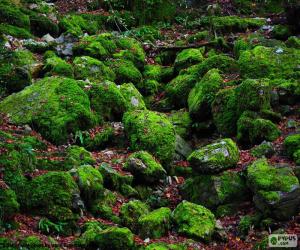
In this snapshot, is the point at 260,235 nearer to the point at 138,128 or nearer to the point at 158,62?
the point at 138,128

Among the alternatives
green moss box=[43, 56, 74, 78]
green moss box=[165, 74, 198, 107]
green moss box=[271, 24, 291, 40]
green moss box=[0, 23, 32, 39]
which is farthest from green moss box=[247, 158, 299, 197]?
green moss box=[0, 23, 32, 39]

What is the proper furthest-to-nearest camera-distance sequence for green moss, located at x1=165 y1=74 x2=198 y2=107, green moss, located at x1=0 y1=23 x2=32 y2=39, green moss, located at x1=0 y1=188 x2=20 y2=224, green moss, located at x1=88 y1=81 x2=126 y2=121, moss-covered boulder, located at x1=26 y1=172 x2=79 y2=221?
1. green moss, located at x1=0 y1=23 x2=32 y2=39
2. green moss, located at x1=165 y1=74 x2=198 y2=107
3. green moss, located at x1=88 y1=81 x2=126 y2=121
4. moss-covered boulder, located at x1=26 y1=172 x2=79 y2=221
5. green moss, located at x1=0 y1=188 x2=20 y2=224

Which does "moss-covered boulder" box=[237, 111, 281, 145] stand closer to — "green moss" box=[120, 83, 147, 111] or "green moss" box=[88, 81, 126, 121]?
"green moss" box=[120, 83, 147, 111]

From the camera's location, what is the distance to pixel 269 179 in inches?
322

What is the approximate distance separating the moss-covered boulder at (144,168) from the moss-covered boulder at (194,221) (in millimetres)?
1600

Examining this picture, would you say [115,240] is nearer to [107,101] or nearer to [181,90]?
[107,101]

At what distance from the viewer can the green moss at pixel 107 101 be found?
38.6ft

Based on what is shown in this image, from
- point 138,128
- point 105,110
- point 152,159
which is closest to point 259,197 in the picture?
point 152,159

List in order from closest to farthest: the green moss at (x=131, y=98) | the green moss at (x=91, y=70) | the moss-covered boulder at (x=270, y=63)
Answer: the green moss at (x=131, y=98) < the moss-covered boulder at (x=270, y=63) < the green moss at (x=91, y=70)

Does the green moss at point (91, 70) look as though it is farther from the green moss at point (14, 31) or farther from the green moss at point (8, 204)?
the green moss at point (8, 204)

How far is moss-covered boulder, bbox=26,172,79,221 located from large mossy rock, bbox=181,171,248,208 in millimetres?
2798

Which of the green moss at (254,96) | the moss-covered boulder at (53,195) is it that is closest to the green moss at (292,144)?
the green moss at (254,96)

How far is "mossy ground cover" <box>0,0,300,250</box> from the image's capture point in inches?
299

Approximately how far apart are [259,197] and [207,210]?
3.56 ft
